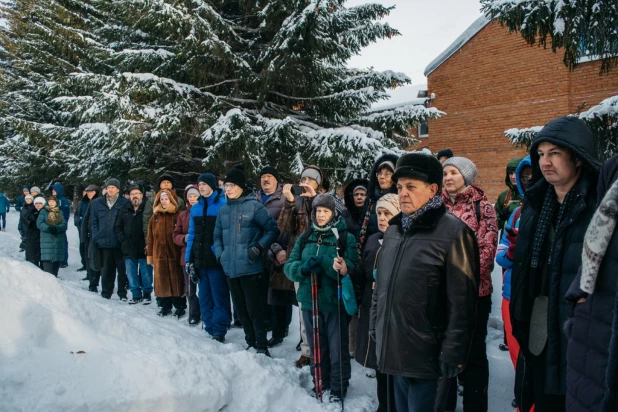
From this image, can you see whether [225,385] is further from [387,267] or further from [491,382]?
[491,382]

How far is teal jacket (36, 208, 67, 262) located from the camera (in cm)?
891

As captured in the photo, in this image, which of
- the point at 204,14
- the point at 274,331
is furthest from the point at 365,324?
the point at 204,14

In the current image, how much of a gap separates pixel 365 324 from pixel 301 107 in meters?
7.96

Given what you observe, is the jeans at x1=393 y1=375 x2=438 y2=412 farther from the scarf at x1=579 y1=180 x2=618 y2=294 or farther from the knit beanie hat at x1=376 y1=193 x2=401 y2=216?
the knit beanie hat at x1=376 y1=193 x2=401 y2=216

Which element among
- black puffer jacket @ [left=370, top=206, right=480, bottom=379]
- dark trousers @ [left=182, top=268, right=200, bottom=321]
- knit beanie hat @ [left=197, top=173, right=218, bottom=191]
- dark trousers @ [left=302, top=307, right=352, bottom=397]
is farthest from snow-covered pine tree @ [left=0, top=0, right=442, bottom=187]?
black puffer jacket @ [left=370, top=206, right=480, bottom=379]

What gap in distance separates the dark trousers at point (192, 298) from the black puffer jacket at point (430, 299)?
4.57 metres

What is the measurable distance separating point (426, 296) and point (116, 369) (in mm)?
2496

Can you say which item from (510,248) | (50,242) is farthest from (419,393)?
(50,242)

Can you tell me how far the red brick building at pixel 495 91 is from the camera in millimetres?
13711

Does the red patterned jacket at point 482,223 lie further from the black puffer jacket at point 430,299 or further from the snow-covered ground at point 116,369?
the snow-covered ground at point 116,369

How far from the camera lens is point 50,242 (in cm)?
894

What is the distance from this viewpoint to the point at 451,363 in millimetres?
2338

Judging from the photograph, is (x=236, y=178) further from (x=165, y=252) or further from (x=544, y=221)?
(x=544, y=221)

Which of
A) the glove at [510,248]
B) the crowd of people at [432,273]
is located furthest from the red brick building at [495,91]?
the glove at [510,248]
